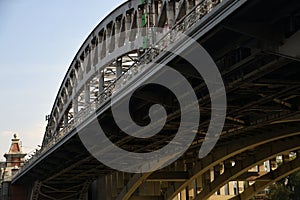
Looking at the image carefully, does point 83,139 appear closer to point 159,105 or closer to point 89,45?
point 159,105

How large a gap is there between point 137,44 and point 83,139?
587 centimetres

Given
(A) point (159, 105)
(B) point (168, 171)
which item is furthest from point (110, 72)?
(A) point (159, 105)

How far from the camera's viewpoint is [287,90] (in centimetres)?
2172

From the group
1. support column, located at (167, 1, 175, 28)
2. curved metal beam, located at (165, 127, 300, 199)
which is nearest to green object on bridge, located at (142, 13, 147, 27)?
support column, located at (167, 1, 175, 28)

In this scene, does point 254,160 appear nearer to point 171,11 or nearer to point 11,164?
point 171,11

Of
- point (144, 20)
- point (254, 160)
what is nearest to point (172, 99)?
point (144, 20)

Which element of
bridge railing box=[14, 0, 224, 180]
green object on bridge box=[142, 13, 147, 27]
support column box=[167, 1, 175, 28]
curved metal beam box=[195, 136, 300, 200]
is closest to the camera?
bridge railing box=[14, 0, 224, 180]

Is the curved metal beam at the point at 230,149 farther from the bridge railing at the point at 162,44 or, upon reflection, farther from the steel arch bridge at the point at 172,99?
the bridge railing at the point at 162,44

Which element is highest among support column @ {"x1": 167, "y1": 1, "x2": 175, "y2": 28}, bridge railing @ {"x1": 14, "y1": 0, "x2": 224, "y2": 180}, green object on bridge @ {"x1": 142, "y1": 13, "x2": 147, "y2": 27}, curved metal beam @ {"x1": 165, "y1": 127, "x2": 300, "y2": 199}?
green object on bridge @ {"x1": 142, "y1": 13, "x2": 147, "y2": 27}

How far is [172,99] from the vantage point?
24.4 meters

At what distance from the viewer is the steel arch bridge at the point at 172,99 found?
54.7ft

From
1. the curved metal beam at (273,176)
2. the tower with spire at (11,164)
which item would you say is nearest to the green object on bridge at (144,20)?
the curved metal beam at (273,176)

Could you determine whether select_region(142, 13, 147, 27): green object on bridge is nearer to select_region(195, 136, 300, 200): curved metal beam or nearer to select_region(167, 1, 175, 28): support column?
select_region(167, 1, 175, 28): support column

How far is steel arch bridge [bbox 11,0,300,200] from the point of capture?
16688 millimetres
